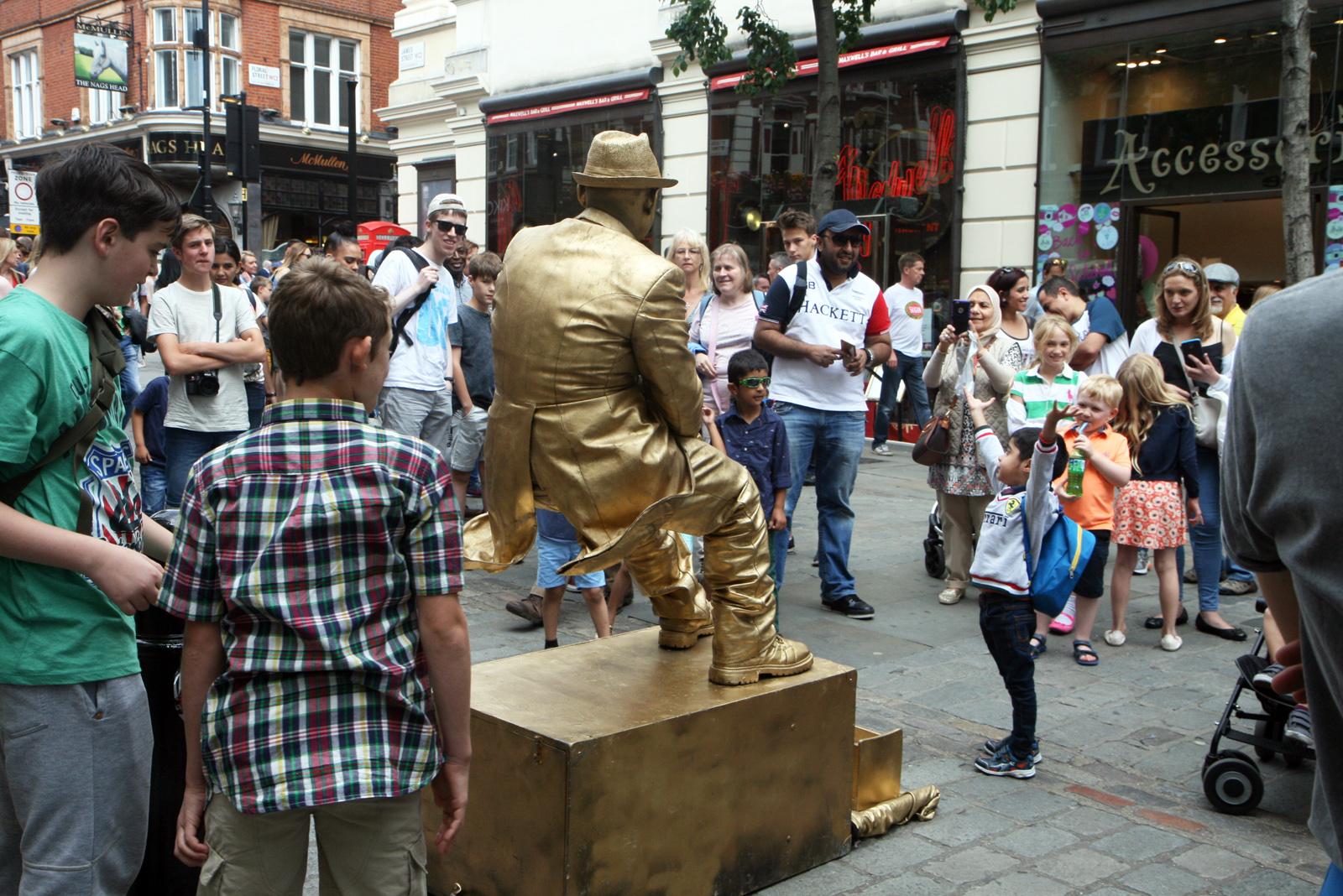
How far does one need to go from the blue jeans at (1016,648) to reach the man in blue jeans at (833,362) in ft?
6.98

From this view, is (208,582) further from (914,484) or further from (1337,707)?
(914,484)

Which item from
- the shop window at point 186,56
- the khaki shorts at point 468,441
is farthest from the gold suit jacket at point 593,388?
the shop window at point 186,56

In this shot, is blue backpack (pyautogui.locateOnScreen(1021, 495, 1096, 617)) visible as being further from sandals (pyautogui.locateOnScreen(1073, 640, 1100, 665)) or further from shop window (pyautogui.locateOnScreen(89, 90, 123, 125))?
shop window (pyautogui.locateOnScreen(89, 90, 123, 125))

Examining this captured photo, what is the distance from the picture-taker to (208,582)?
2.24 meters

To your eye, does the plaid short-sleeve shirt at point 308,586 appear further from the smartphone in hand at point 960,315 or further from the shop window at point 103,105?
the shop window at point 103,105

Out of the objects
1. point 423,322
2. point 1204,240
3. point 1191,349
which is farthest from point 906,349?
point 423,322

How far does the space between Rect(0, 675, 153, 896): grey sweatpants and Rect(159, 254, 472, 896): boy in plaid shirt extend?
207 millimetres

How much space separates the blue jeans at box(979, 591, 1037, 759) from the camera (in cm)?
426

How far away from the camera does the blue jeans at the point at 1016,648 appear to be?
4.26 metres

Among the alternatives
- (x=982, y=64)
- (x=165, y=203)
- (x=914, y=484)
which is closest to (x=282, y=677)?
(x=165, y=203)

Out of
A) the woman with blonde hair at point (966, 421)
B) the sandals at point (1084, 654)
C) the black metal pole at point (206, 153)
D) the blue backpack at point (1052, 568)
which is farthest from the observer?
the black metal pole at point (206, 153)

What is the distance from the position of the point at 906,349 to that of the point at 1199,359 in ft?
19.6

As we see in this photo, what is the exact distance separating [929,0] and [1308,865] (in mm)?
11268

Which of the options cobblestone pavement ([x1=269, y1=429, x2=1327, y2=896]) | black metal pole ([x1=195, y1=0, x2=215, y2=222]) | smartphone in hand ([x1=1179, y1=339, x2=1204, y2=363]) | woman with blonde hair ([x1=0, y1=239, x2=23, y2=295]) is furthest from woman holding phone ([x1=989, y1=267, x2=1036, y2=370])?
black metal pole ([x1=195, y1=0, x2=215, y2=222])
